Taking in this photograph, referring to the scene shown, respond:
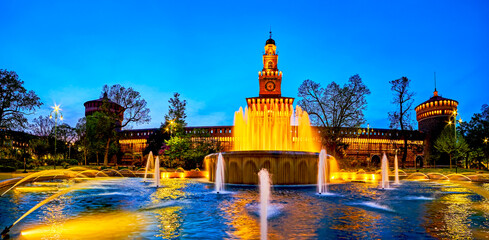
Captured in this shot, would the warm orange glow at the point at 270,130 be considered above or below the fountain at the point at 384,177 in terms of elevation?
above

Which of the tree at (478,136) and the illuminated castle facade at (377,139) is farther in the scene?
the illuminated castle facade at (377,139)

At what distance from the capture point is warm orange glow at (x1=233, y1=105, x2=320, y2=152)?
29.9 m

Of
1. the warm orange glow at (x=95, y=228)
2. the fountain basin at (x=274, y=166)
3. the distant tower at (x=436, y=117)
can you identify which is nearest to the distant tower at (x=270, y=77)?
the fountain basin at (x=274, y=166)

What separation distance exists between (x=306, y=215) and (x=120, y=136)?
192ft

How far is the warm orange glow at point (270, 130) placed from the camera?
98.1 ft

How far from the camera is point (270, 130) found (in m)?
32.8

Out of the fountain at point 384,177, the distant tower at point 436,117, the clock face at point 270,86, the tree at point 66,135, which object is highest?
the clock face at point 270,86

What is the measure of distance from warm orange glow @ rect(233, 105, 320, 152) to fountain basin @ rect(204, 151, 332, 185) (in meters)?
10.7

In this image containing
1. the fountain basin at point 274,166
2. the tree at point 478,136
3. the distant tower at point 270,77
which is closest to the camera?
the fountain basin at point 274,166

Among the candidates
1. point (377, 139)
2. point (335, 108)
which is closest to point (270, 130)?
point (335, 108)

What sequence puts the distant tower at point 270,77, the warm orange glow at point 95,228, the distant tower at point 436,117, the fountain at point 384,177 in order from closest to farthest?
the warm orange glow at point 95,228 < the fountain at point 384,177 < the distant tower at point 270,77 < the distant tower at point 436,117

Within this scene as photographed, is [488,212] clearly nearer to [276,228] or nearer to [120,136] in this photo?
[276,228]

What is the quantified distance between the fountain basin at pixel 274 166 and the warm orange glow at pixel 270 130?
423 inches

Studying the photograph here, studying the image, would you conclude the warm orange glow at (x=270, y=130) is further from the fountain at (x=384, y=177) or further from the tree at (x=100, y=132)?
the tree at (x=100, y=132)
